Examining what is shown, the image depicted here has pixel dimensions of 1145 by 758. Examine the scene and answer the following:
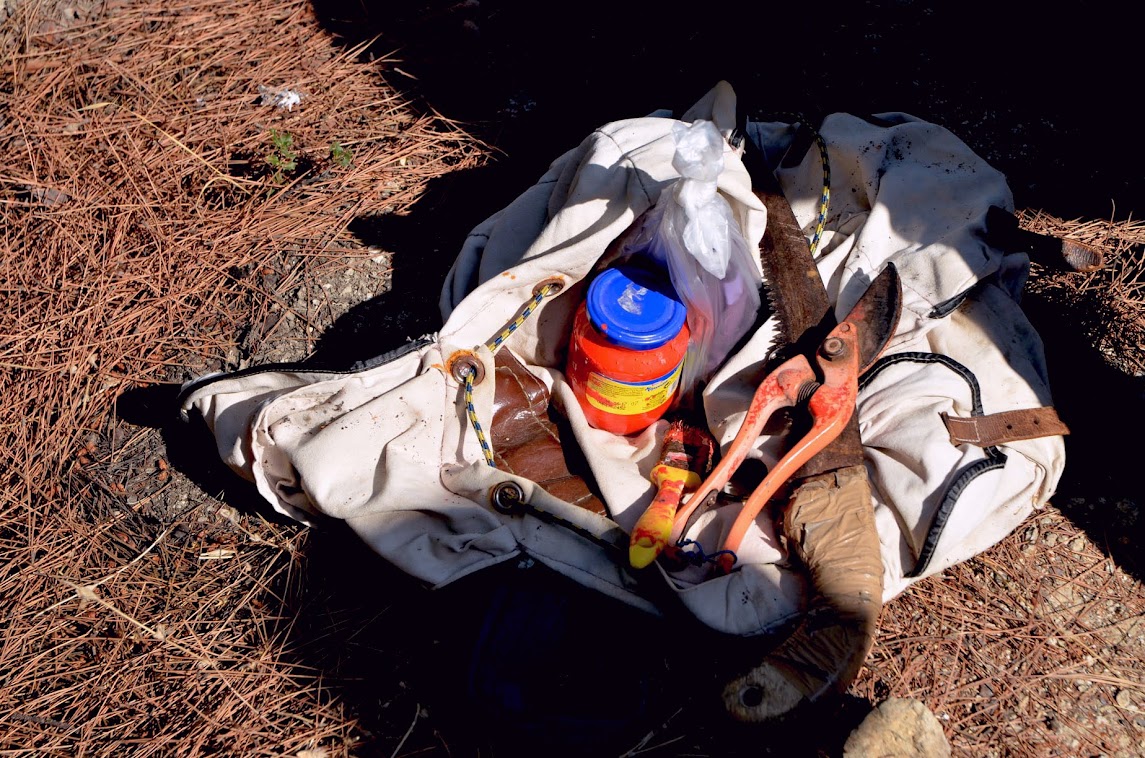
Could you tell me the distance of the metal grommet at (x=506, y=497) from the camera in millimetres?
1990

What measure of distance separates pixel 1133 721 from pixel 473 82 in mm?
2859

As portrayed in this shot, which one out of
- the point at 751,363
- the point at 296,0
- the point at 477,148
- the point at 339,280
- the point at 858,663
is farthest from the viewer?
the point at 296,0

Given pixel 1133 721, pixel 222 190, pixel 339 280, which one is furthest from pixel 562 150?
pixel 1133 721

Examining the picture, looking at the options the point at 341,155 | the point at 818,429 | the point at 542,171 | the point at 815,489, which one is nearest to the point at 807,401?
Result: the point at 818,429

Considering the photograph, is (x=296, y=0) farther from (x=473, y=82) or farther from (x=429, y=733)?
(x=429, y=733)

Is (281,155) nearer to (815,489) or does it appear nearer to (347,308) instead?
(347,308)

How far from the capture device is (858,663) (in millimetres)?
1698

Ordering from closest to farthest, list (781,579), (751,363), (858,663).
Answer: (858,663), (781,579), (751,363)

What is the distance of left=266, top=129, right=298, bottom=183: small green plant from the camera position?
2756 mm

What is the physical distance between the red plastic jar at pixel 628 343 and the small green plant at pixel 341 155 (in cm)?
118

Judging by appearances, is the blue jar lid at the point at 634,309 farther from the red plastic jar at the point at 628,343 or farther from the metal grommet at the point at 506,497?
the metal grommet at the point at 506,497

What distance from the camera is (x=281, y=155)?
9.17 feet

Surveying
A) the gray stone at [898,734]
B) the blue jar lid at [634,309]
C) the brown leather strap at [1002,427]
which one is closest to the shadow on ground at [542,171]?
the gray stone at [898,734]

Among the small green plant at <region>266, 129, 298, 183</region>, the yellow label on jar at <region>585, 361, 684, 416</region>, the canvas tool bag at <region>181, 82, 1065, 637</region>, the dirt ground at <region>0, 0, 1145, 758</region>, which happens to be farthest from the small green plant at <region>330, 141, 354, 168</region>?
the yellow label on jar at <region>585, 361, 684, 416</region>
